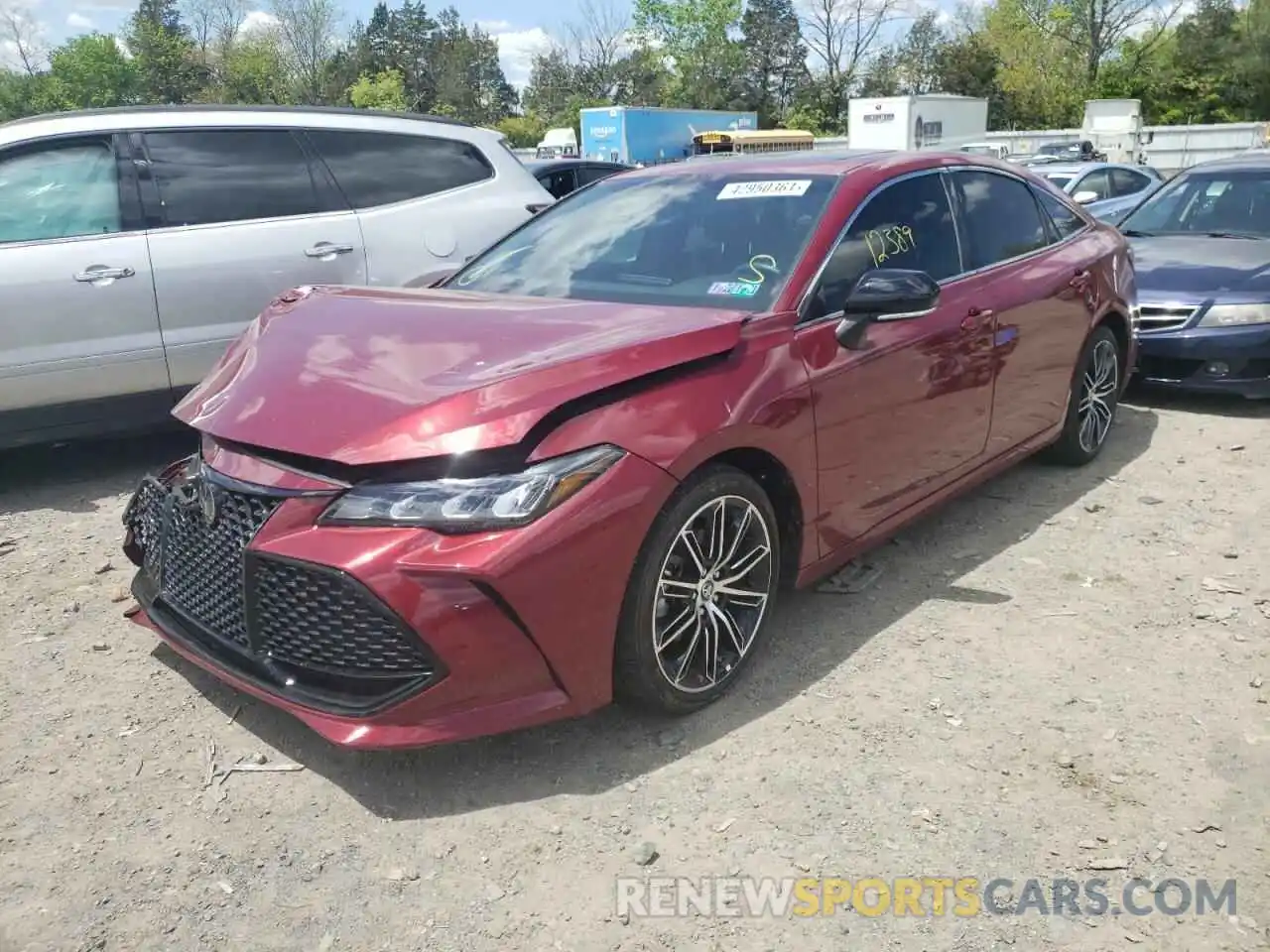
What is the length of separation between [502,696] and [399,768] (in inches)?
20.2

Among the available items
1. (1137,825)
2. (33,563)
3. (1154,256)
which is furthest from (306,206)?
(1154,256)

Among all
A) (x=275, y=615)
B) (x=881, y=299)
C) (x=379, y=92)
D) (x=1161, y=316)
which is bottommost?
(x=275, y=615)

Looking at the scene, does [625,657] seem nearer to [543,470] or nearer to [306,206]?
[543,470]

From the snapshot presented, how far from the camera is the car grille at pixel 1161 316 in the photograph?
654 cm

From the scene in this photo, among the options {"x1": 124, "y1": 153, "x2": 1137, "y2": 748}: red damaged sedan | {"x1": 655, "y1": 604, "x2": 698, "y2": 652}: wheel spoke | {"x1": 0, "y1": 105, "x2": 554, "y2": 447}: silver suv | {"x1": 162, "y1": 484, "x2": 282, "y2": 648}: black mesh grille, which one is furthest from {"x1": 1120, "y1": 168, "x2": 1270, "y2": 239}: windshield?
{"x1": 162, "y1": 484, "x2": 282, "y2": 648}: black mesh grille

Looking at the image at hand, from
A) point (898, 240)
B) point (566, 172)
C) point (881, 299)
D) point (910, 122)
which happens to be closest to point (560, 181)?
point (566, 172)

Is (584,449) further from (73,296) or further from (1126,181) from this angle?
(1126,181)

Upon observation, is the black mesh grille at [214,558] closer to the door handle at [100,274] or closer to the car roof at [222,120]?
the door handle at [100,274]

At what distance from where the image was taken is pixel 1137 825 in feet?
8.88

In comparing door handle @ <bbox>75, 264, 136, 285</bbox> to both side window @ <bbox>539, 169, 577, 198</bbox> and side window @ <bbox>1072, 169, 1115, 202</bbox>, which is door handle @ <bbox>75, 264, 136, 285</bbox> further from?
side window @ <bbox>1072, 169, 1115, 202</bbox>

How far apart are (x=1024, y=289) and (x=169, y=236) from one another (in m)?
4.07

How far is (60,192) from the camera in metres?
5.07

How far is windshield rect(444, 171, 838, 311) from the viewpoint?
3.57 metres

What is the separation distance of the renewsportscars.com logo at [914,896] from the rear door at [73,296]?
12.6ft
